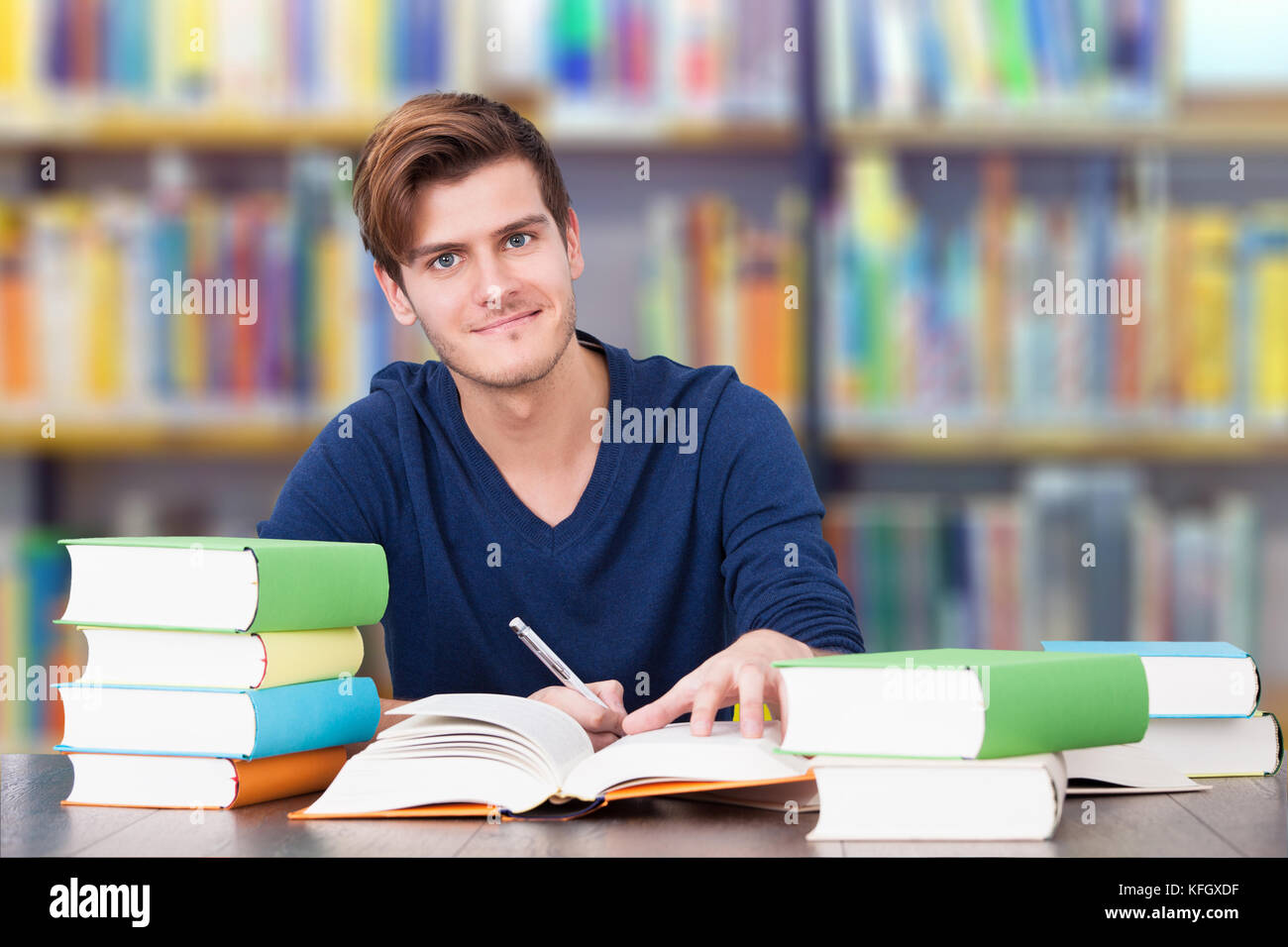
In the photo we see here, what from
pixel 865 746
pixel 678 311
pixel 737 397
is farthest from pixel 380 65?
pixel 865 746

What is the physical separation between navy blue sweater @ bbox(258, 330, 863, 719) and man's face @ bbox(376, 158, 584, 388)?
116 mm

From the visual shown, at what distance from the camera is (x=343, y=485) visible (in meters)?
1.32

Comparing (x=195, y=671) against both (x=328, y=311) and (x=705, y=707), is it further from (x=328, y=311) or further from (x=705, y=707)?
(x=328, y=311)

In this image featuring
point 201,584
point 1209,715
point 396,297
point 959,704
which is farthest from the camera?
point 396,297

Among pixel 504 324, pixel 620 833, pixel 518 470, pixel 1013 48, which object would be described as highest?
pixel 1013 48

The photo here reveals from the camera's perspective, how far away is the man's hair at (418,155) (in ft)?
4.12

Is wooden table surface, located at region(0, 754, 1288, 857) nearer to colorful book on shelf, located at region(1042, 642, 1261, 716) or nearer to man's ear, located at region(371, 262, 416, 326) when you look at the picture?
colorful book on shelf, located at region(1042, 642, 1261, 716)

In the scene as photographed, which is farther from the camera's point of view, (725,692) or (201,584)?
(725,692)

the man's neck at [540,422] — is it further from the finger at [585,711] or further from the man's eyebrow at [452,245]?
the finger at [585,711]

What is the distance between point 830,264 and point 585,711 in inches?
43.4

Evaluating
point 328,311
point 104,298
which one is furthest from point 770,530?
point 104,298

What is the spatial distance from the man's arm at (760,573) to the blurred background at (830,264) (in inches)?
21.7
